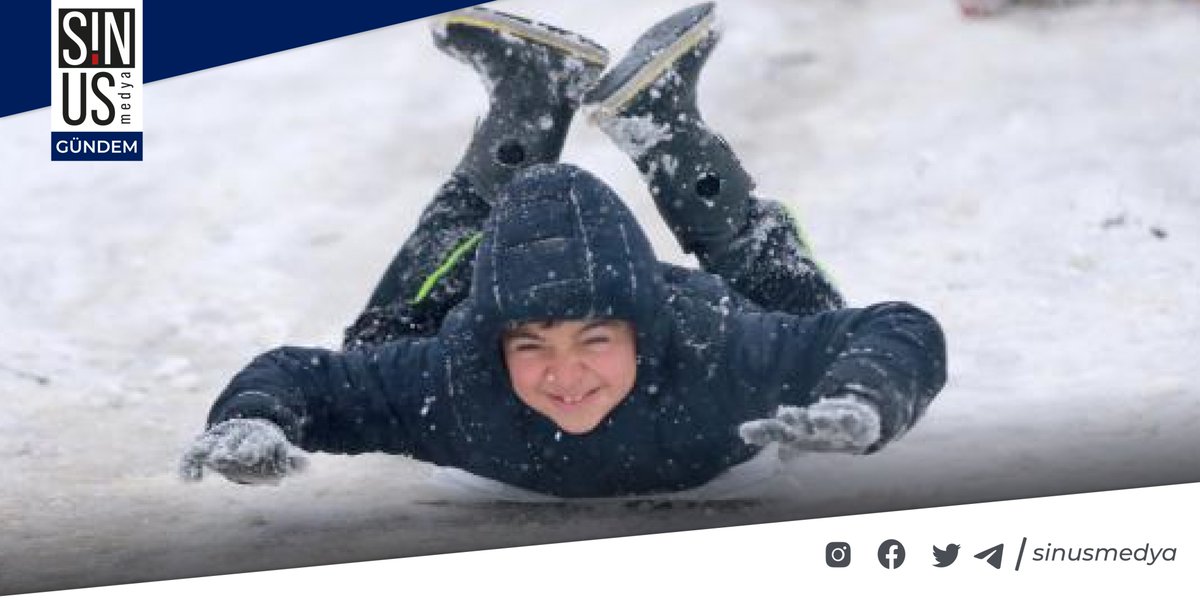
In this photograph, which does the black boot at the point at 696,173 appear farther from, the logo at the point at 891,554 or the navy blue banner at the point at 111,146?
the navy blue banner at the point at 111,146

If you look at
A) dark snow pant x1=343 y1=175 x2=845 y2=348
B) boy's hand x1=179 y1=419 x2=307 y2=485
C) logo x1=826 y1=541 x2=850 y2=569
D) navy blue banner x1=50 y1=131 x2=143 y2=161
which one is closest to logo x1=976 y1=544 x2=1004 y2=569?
logo x1=826 y1=541 x2=850 y2=569

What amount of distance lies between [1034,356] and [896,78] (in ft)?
1.09

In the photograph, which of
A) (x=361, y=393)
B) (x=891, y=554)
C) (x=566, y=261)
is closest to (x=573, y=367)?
(x=566, y=261)

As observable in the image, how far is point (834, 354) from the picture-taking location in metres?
2.20

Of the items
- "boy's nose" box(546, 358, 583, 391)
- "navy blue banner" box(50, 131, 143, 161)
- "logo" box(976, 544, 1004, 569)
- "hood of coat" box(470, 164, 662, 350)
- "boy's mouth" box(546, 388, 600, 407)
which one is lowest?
"logo" box(976, 544, 1004, 569)

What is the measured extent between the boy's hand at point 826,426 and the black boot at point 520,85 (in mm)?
394

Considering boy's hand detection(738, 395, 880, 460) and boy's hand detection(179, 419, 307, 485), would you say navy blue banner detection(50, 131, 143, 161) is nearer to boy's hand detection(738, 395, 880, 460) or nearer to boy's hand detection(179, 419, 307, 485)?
boy's hand detection(179, 419, 307, 485)

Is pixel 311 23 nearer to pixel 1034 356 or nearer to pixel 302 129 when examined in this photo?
pixel 302 129

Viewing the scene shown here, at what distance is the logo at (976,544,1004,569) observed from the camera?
239 centimetres

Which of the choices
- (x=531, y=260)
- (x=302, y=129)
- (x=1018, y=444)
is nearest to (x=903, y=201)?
(x=1018, y=444)

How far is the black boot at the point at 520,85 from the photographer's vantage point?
230 cm

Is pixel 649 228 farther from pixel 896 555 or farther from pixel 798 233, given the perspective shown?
pixel 896 555

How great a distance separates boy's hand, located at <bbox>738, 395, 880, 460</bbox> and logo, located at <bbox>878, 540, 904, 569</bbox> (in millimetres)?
311

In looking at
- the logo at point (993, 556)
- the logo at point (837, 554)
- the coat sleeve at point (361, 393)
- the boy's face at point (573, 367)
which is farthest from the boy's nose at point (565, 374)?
the logo at point (993, 556)
